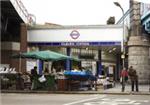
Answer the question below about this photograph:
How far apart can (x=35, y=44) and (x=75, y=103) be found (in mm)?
25348

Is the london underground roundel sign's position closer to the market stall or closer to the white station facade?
the white station facade

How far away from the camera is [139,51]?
1752 inches

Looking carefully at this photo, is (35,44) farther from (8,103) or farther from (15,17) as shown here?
(8,103)

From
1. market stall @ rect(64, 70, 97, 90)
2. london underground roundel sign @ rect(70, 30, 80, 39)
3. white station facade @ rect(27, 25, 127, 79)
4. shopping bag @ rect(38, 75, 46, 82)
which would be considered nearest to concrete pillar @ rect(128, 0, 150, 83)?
white station facade @ rect(27, 25, 127, 79)

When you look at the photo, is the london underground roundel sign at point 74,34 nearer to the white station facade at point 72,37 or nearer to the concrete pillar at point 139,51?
the white station facade at point 72,37

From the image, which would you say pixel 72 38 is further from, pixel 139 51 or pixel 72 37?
pixel 139 51

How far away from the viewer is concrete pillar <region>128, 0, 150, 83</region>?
4438 cm

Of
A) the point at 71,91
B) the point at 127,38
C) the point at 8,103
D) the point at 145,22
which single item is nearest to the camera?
the point at 8,103

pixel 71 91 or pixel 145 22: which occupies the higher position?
pixel 145 22

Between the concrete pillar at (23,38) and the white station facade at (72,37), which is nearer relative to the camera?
the concrete pillar at (23,38)

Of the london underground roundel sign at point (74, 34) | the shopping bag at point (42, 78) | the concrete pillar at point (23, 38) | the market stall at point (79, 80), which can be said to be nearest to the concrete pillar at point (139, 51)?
the london underground roundel sign at point (74, 34)

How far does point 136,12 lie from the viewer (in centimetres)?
4538

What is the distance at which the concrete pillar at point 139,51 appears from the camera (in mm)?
44375

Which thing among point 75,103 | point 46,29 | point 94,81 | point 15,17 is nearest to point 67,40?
point 46,29
